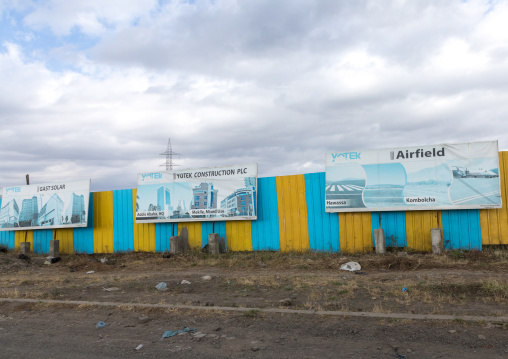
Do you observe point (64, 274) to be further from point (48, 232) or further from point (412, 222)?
point (412, 222)

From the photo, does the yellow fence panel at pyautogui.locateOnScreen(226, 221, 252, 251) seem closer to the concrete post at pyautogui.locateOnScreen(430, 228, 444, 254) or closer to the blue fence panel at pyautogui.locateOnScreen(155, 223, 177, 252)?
the blue fence panel at pyautogui.locateOnScreen(155, 223, 177, 252)

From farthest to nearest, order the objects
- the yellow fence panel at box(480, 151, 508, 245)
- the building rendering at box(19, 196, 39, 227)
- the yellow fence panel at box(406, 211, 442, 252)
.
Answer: the building rendering at box(19, 196, 39, 227), the yellow fence panel at box(406, 211, 442, 252), the yellow fence panel at box(480, 151, 508, 245)

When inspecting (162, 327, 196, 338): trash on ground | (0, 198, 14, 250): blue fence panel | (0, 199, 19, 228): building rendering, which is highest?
(0, 199, 19, 228): building rendering

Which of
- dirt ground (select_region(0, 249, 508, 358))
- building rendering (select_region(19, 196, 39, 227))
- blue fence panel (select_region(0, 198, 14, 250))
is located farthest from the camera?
blue fence panel (select_region(0, 198, 14, 250))

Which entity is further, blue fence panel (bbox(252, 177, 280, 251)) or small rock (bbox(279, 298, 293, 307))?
blue fence panel (bbox(252, 177, 280, 251))

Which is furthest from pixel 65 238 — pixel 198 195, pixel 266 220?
pixel 266 220

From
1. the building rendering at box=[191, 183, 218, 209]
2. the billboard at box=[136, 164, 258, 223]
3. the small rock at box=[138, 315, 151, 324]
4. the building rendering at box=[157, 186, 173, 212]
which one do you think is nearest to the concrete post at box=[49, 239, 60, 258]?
the billboard at box=[136, 164, 258, 223]

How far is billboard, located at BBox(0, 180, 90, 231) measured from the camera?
15227 mm

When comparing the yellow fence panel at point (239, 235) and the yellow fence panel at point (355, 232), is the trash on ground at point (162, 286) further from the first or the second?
the yellow fence panel at point (355, 232)

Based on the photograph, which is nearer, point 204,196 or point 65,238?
point 204,196

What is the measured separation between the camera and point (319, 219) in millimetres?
11969

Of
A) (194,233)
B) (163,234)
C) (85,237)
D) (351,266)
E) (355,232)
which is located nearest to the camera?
(351,266)

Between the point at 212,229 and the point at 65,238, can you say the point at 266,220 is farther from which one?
the point at 65,238

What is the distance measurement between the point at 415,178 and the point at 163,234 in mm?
8118
